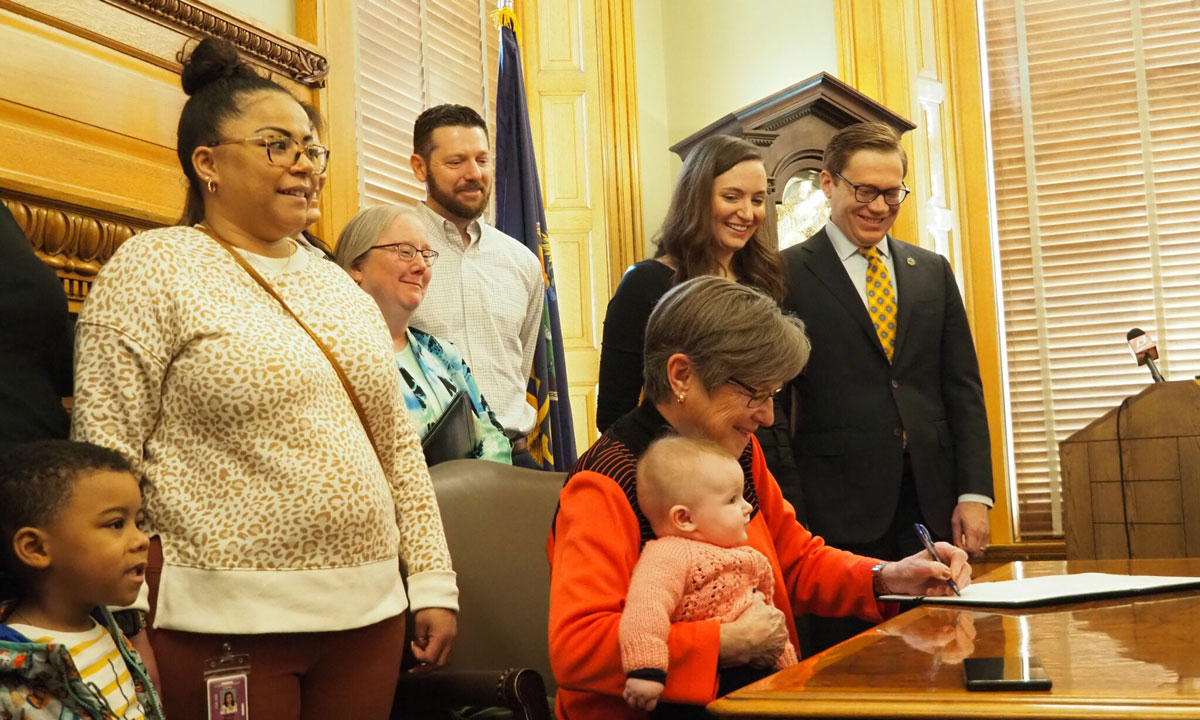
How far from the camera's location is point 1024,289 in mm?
5824

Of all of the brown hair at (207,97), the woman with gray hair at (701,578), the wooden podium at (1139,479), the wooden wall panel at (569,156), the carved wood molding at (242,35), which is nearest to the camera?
the woman with gray hair at (701,578)

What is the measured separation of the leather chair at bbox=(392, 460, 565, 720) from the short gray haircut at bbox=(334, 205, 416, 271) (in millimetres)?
726

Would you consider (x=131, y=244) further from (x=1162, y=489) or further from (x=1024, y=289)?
(x=1024, y=289)

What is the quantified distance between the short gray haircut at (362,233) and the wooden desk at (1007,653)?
1606 mm

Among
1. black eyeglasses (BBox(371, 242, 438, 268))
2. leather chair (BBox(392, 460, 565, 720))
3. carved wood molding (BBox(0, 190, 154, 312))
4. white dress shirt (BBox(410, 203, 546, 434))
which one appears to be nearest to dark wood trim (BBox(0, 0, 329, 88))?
carved wood molding (BBox(0, 190, 154, 312))

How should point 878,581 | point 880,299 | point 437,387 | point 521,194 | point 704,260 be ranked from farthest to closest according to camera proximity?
point 521,194, point 880,299, point 704,260, point 437,387, point 878,581

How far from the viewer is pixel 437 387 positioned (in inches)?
111

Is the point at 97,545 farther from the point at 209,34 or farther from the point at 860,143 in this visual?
the point at 860,143

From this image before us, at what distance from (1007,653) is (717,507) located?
17.3 inches

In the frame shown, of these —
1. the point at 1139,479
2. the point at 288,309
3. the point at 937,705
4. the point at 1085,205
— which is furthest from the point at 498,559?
the point at 1085,205

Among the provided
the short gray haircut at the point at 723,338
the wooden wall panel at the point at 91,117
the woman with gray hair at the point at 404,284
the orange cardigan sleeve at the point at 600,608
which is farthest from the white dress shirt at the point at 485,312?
the orange cardigan sleeve at the point at 600,608

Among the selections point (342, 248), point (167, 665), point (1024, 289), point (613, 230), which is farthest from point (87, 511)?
point (1024, 289)

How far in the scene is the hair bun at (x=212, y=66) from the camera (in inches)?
75.5

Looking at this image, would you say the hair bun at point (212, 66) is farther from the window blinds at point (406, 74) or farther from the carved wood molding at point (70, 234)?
the window blinds at point (406, 74)
